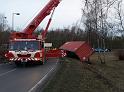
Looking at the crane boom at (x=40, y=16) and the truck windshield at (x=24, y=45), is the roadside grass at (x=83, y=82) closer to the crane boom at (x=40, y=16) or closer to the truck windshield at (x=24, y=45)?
the truck windshield at (x=24, y=45)

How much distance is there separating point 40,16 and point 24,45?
16.6 feet

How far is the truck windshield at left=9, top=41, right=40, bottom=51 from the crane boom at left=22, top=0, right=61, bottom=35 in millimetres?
3345

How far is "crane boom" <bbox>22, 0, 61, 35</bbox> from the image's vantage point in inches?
1313

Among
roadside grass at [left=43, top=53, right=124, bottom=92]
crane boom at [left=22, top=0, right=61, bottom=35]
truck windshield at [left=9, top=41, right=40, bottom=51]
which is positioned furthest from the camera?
crane boom at [left=22, top=0, right=61, bottom=35]

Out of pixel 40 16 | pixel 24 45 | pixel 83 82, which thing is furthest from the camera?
pixel 40 16

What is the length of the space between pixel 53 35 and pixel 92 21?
184 feet

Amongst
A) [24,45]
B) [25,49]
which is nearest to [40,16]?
[24,45]

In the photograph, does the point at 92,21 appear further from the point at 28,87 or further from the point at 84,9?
the point at 28,87

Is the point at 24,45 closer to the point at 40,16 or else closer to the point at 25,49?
the point at 25,49

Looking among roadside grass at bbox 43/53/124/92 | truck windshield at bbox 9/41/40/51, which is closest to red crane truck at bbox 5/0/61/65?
truck windshield at bbox 9/41/40/51

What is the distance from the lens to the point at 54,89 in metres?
14.6

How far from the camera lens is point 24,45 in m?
A: 29.6

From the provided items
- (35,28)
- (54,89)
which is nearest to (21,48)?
(35,28)

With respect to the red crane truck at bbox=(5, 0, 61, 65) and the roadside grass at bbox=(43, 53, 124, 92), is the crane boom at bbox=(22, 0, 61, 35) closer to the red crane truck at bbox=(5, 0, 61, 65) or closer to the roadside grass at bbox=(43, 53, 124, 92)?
the red crane truck at bbox=(5, 0, 61, 65)
